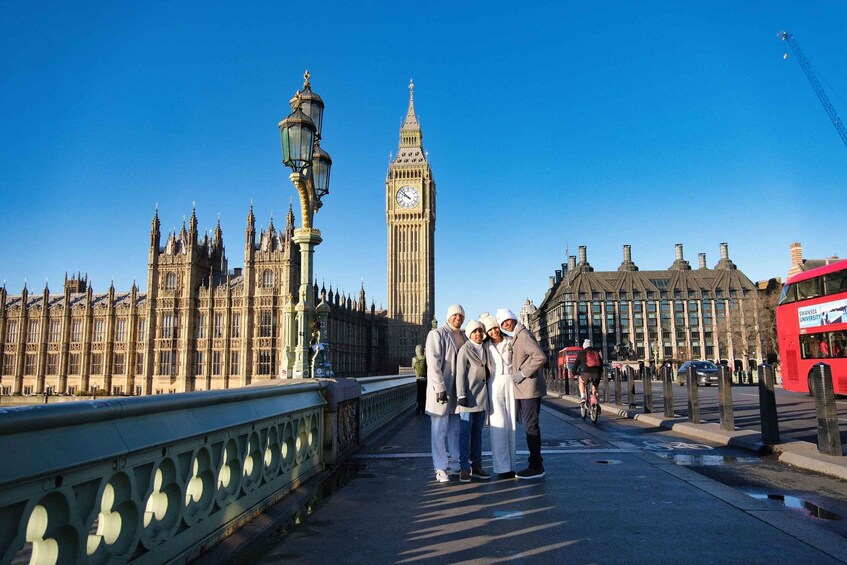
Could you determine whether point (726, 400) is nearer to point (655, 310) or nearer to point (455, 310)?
point (455, 310)

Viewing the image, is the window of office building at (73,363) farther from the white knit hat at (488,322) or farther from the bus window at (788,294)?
the white knit hat at (488,322)

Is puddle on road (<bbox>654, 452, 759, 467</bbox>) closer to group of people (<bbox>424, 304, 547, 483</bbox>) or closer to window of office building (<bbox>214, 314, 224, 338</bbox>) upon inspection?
group of people (<bbox>424, 304, 547, 483</bbox>)

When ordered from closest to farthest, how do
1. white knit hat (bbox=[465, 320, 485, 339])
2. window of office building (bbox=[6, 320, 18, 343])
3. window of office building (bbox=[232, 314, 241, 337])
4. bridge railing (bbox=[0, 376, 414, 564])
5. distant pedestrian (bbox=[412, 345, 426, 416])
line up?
bridge railing (bbox=[0, 376, 414, 564]), white knit hat (bbox=[465, 320, 485, 339]), distant pedestrian (bbox=[412, 345, 426, 416]), window of office building (bbox=[232, 314, 241, 337]), window of office building (bbox=[6, 320, 18, 343])

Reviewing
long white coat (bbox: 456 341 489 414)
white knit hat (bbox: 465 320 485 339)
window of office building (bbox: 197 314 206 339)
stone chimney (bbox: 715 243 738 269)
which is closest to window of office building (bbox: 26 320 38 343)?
window of office building (bbox: 197 314 206 339)

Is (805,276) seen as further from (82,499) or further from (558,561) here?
(82,499)

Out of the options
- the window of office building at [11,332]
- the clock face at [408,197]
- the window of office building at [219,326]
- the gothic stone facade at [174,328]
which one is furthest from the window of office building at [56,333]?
the clock face at [408,197]

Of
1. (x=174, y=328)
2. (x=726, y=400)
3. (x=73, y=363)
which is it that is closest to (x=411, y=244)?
(x=174, y=328)

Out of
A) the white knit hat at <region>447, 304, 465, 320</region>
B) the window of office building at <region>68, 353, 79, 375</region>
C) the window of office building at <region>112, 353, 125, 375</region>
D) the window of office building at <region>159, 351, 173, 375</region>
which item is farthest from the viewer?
the window of office building at <region>68, 353, 79, 375</region>

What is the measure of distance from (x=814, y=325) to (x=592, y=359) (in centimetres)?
1156

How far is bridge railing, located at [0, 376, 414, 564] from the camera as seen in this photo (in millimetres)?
2461

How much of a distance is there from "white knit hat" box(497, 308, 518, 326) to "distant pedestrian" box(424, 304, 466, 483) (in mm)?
567

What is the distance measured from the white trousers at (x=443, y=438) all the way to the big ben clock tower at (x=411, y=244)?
82.2m

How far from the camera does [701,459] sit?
8617mm

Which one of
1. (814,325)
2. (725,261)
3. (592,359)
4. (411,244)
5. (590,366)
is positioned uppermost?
(411,244)
